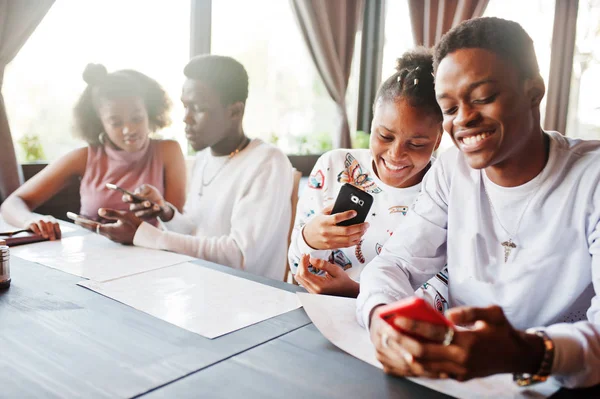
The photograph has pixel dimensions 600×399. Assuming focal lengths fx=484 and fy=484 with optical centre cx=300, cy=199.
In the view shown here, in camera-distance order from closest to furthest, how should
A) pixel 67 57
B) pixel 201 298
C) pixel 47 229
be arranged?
pixel 201 298, pixel 47 229, pixel 67 57

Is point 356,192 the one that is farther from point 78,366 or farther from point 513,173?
point 78,366

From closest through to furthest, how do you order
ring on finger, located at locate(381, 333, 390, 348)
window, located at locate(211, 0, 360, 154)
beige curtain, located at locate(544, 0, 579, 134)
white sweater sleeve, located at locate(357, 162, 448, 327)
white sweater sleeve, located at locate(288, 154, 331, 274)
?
ring on finger, located at locate(381, 333, 390, 348) < white sweater sleeve, located at locate(357, 162, 448, 327) < white sweater sleeve, located at locate(288, 154, 331, 274) < window, located at locate(211, 0, 360, 154) < beige curtain, located at locate(544, 0, 579, 134)

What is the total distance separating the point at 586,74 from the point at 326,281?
3468 mm

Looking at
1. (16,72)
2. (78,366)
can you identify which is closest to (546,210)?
(78,366)

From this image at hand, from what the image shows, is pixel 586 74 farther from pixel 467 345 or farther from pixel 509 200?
pixel 467 345

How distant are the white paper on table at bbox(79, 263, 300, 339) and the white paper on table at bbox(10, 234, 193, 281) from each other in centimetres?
7

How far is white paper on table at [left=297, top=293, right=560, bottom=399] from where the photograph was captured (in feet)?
2.23

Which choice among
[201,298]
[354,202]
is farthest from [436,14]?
[201,298]

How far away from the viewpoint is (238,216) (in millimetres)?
1700

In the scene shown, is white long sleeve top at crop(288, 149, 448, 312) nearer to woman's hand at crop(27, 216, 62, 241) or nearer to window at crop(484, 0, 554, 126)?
woman's hand at crop(27, 216, 62, 241)

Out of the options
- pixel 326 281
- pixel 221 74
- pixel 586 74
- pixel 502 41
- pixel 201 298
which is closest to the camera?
pixel 502 41

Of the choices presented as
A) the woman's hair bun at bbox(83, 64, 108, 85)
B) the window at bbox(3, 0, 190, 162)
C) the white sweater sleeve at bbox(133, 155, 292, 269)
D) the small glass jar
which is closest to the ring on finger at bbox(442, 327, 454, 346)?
the small glass jar

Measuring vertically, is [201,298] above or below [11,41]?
below

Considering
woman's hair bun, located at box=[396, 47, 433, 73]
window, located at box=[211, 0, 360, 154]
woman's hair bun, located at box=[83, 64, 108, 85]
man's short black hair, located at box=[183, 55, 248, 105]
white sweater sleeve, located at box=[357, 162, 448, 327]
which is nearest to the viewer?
white sweater sleeve, located at box=[357, 162, 448, 327]
